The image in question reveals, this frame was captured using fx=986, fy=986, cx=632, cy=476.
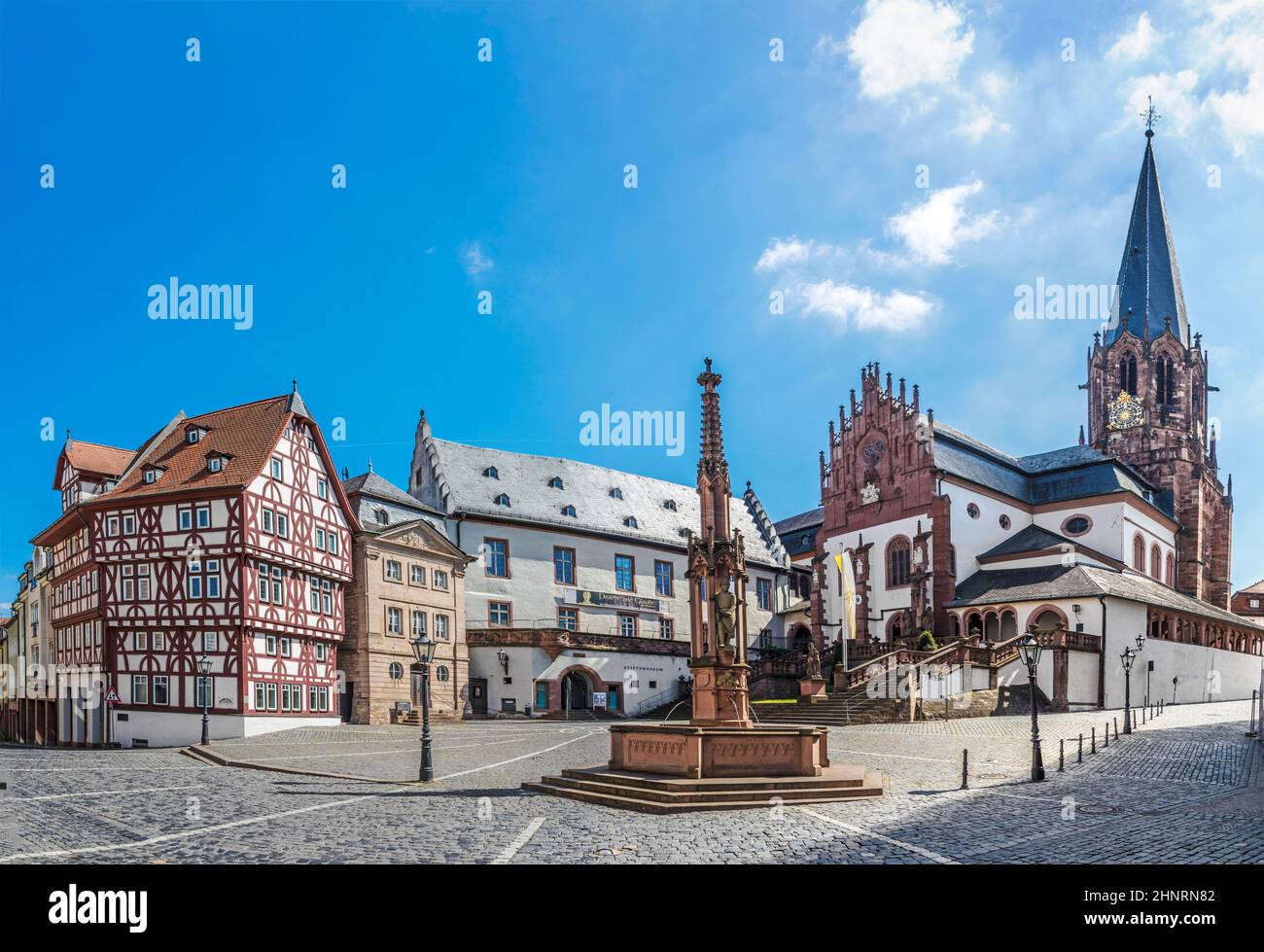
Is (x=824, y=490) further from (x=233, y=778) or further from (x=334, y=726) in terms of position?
(x=233, y=778)

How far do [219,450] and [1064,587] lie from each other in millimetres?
37838

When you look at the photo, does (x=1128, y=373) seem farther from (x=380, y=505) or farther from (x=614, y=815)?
(x=614, y=815)

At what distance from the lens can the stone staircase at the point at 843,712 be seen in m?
34.7

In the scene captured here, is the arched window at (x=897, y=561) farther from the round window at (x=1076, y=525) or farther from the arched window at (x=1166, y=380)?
the arched window at (x=1166, y=380)

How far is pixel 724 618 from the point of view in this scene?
1894cm

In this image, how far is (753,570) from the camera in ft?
205

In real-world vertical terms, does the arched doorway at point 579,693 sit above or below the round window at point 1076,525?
below

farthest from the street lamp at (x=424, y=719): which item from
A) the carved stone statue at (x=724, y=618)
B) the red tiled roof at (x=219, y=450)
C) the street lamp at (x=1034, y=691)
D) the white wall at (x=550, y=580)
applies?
the white wall at (x=550, y=580)

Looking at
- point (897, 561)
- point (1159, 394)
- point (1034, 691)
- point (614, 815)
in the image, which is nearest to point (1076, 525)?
point (897, 561)

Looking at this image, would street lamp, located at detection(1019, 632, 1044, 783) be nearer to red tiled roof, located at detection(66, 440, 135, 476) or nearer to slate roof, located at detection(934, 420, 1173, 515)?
slate roof, located at detection(934, 420, 1173, 515)

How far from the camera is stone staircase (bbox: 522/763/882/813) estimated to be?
52.6 ft

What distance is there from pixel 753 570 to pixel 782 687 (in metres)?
16.1

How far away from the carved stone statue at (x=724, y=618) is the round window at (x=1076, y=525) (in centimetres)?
4578

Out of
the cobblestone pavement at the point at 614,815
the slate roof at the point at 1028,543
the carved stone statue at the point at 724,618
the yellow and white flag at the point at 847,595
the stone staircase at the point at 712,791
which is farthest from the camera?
the slate roof at the point at 1028,543
